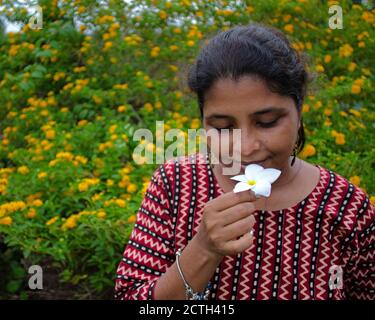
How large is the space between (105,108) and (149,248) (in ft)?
6.27

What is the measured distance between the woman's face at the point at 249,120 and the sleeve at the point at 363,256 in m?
0.35

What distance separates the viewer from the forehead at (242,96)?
122 cm

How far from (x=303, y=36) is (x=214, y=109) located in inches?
99.3

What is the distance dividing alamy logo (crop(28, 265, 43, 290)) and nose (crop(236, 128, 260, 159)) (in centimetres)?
133

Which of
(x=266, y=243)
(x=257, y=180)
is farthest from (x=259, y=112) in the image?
(x=266, y=243)

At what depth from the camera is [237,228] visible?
1.12 meters

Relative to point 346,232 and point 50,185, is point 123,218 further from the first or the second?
point 346,232

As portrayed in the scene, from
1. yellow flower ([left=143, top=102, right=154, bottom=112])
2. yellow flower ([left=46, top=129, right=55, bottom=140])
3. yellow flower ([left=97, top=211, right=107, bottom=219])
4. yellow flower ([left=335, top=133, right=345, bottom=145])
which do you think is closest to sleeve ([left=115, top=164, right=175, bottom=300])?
yellow flower ([left=97, top=211, right=107, bottom=219])

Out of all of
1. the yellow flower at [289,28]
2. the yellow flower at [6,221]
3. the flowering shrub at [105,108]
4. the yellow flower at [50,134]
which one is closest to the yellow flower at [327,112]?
the flowering shrub at [105,108]

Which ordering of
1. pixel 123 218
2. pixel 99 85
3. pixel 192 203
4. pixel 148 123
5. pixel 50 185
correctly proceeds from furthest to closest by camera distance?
pixel 99 85 → pixel 148 123 → pixel 50 185 → pixel 123 218 → pixel 192 203

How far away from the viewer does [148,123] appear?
312 centimetres

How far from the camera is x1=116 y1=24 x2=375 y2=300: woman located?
1232 mm

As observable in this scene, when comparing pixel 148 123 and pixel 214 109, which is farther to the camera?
pixel 148 123
